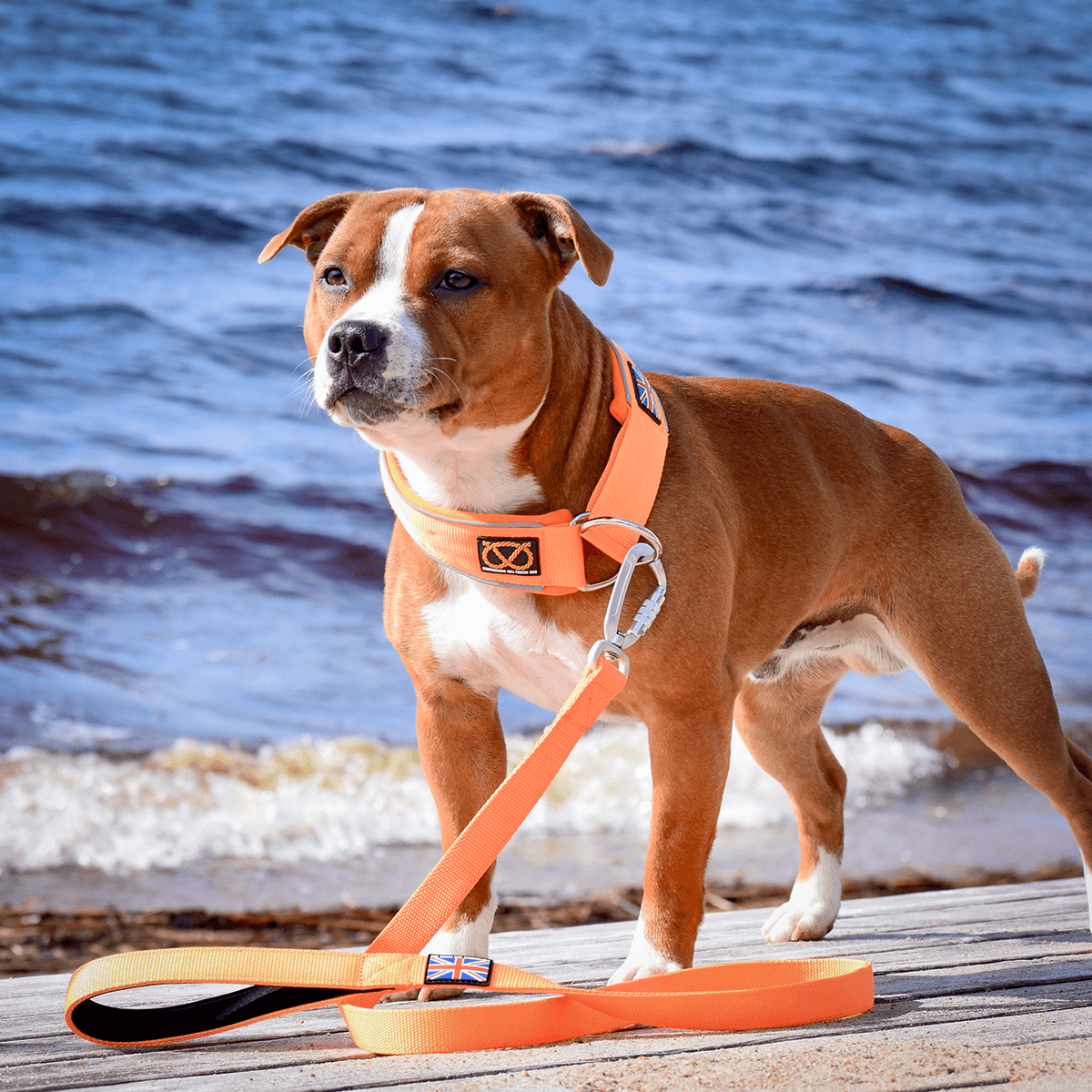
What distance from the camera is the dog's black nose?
230 centimetres

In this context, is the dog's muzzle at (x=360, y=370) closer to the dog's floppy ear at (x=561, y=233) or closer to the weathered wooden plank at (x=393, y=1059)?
the dog's floppy ear at (x=561, y=233)

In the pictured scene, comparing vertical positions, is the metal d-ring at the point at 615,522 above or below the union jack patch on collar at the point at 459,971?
above

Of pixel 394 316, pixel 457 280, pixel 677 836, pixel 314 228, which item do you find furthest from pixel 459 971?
pixel 314 228

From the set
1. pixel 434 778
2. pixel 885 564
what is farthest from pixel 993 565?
pixel 434 778

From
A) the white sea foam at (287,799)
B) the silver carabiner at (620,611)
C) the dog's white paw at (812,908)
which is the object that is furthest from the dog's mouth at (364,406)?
the white sea foam at (287,799)

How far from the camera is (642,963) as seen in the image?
243cm

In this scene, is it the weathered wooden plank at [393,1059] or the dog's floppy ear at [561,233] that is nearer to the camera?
the weathered wooden plank at [393,1059]

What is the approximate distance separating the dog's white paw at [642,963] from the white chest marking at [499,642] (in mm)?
554

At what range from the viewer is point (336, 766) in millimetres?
6566

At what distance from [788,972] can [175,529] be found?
796 centimetres

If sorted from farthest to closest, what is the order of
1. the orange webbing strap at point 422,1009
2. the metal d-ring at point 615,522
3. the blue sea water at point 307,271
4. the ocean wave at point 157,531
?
the ocean wave at point 157,531
the blue sea water at point 307,271
the metal d-ring at point 615,522
the orange webbing strap at point 422,1009

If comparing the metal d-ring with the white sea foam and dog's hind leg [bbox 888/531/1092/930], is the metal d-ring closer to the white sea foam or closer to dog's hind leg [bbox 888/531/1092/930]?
dog's hind leg [bbox 888/531/1092/930]

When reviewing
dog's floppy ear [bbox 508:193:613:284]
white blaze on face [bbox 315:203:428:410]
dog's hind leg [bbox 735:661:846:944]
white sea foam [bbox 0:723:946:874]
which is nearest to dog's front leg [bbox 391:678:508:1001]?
white blaze on face [bbox 315:203:428:410]

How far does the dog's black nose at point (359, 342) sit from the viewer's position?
2.30m
